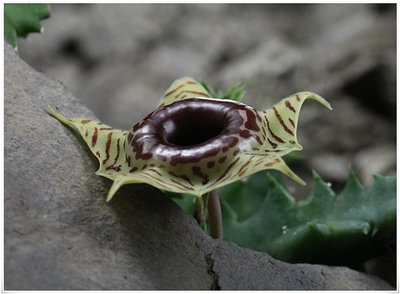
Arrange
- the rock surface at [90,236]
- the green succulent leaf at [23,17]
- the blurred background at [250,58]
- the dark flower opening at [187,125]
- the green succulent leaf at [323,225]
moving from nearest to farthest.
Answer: the rock surface at [90,236] < the dark flower opening at [187,125] < the green succulent leaf at [323,225] < the green succulent leaf at [23,17] < the blurred background at [250,58]

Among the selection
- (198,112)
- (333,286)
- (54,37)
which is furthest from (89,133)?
(54,37)

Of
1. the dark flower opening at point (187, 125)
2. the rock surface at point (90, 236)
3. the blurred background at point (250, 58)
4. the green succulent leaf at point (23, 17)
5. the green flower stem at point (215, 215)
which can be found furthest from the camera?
the blurred background at point (250, 58)

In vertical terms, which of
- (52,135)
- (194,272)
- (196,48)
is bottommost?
A: (196,48)

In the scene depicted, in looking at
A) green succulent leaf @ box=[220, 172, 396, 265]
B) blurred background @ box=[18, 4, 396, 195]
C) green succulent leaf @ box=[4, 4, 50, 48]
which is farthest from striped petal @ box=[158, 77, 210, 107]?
blurred background @ box=[18, 4, 396, 195]

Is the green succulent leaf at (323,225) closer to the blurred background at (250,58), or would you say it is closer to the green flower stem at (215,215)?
the green flower stem at (215,215)

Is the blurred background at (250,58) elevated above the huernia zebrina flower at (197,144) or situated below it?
below

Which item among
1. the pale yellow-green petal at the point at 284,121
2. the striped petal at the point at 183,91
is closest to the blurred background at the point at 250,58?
the striped petal at the point at 183,91

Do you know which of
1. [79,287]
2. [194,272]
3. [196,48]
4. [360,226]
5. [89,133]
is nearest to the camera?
[79,287]

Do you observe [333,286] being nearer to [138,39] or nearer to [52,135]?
[52,135]
